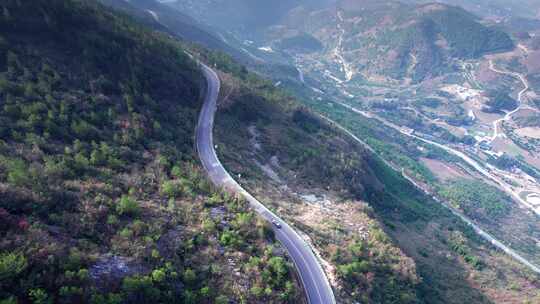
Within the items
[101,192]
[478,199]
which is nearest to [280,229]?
[101,192]

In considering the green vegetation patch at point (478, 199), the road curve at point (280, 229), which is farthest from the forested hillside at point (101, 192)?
the green vegetation patch at point (478, 199)

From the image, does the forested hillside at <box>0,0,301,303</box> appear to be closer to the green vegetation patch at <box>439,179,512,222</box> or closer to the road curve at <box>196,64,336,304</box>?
the road curve at <box>196,64,336,304</box>

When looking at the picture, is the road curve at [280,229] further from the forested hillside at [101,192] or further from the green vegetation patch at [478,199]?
the green vegetation patch at [478,199]

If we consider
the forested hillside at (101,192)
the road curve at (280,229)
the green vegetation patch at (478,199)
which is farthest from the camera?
the green vegetation patch at (478,199)

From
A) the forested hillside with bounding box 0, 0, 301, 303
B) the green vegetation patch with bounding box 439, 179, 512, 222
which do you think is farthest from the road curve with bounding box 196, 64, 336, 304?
the green vegetation patch with bounding box 439, 179, 512, 222

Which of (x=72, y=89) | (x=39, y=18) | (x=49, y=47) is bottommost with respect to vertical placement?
(x=72, y=89)

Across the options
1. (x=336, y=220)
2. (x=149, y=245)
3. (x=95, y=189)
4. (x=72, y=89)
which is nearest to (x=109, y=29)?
(x=72, y=89)

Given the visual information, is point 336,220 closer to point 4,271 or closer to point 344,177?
point 344,177
